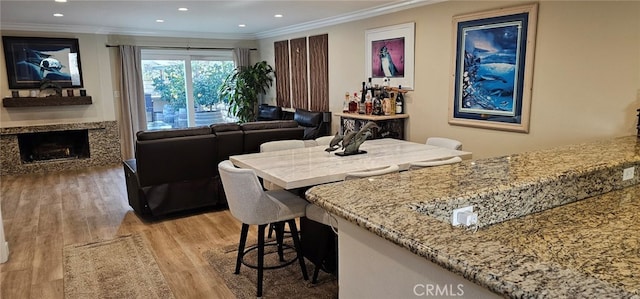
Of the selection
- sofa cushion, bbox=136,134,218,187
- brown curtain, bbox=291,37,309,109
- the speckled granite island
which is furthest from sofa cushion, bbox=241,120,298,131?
the speckled granite island

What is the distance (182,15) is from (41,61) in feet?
8.79

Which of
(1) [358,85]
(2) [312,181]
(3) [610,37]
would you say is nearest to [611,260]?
(2) [312,181]

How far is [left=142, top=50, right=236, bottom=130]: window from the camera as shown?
765 cm

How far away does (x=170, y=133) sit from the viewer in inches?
164

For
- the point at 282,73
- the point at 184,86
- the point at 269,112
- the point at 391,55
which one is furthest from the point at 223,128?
the point at 184,86

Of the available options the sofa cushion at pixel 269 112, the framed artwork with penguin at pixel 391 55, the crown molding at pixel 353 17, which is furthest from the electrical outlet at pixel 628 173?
the sofa cushion at pixel 269 112

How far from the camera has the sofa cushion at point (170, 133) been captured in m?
4.01

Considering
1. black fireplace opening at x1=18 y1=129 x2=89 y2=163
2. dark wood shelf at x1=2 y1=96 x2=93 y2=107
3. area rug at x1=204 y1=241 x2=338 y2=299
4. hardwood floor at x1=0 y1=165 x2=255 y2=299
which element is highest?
dark wood shelf at x1=2 y1=96 x2=93 y2=107

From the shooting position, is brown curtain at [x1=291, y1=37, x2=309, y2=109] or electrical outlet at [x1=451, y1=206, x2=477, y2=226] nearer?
electrical outlet at [x1=451, y1=206, x2=477, y2=226]

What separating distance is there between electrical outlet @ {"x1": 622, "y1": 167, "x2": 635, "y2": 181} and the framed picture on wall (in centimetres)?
737

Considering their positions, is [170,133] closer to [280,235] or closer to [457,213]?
[280,235]

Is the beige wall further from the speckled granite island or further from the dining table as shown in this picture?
the speckled granite island

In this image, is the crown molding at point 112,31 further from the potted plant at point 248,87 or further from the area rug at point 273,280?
the area rug at point 273,280

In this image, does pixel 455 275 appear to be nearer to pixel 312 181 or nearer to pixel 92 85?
pixel 312 181
